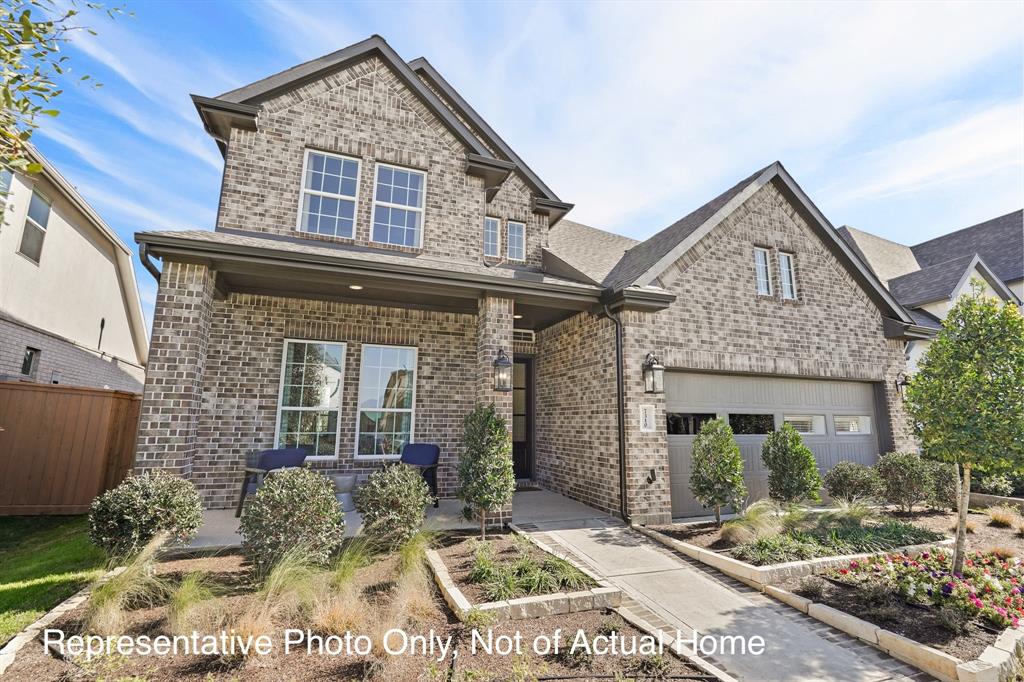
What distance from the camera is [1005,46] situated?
6.73m

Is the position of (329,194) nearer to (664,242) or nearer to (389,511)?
(389,511)

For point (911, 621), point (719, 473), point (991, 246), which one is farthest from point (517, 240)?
point (991, 246)

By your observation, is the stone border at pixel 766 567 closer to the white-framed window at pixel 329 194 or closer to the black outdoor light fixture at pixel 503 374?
the black outdoor light fixture at pixel 503 374

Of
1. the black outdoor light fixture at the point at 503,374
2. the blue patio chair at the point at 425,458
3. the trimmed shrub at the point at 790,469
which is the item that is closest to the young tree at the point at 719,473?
the trimmed shrub at the point at 790,469

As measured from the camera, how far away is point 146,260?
5891mm

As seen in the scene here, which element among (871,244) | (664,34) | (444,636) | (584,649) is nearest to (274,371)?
(444,636)

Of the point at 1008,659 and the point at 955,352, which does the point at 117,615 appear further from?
the point at 955,352

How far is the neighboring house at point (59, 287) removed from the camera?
372 inches

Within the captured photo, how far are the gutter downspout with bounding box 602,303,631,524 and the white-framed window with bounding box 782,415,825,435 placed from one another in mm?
4087

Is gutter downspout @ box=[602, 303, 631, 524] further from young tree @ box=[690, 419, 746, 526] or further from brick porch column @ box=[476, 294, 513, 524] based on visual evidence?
brick porch column @ box=[476, 294, 513, 524]

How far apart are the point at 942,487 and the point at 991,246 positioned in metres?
16.7

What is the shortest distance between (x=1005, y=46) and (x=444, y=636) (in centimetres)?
1110

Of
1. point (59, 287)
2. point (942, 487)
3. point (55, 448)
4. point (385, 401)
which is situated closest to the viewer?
point (55, 448)

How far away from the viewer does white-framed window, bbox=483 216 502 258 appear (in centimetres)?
1067
